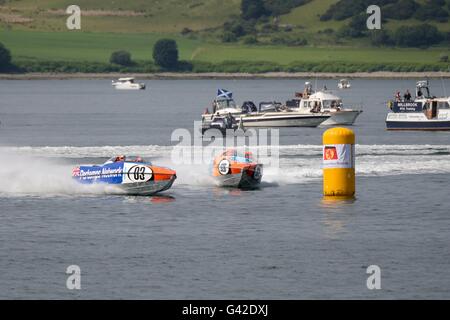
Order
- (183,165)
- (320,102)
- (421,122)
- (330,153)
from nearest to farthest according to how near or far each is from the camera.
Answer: (330,153) → (183,165) → (421,122) → (320,102)

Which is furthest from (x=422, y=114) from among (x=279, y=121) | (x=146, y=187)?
(x=146, y=187)

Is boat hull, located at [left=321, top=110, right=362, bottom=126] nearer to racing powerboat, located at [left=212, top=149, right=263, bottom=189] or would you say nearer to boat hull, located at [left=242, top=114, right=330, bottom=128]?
boat hull, located at [left=242, top=114, right=330, bottom=128]

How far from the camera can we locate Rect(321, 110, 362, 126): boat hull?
359ft

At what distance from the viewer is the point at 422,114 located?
3890 inches

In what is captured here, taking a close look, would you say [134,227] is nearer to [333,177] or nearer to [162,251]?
[162,251]

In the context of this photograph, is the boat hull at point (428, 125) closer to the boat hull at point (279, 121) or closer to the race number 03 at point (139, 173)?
the boat hull at point (279, 121)

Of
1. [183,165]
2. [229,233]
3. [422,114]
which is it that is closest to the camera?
[229,233]

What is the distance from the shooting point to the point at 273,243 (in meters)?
44.4

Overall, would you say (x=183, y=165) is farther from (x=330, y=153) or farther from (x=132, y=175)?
(x=330, y=153)

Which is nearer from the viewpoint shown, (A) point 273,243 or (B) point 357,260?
(B) point 357,260

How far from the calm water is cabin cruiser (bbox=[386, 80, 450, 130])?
2002 centimetres

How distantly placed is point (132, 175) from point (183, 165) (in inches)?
490
